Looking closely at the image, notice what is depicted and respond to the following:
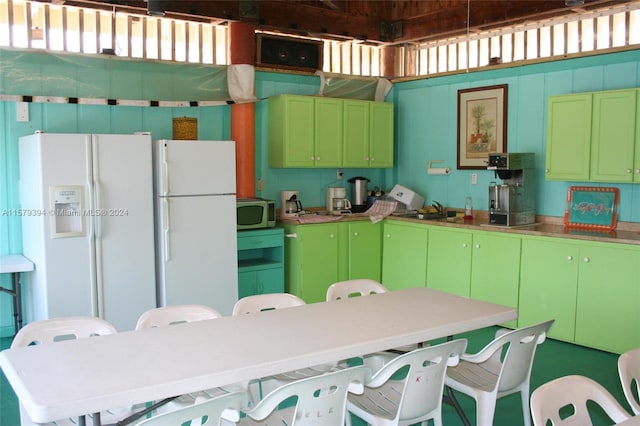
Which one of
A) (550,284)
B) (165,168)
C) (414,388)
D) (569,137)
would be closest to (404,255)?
(550,284)

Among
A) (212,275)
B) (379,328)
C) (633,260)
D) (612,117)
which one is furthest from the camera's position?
(212,275)

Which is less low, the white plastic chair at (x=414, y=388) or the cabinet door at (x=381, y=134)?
the cabinet door at (x=381, y=134)

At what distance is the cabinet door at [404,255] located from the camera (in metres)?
6.23

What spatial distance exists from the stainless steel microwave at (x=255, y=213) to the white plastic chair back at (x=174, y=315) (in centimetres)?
250

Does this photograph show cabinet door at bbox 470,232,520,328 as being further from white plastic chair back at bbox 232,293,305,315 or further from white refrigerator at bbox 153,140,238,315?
white plastic chair back at bbox 232,293,305,315

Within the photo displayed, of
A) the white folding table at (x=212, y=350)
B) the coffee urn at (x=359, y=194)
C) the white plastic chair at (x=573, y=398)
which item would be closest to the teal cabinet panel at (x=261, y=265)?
the coffee urn at (x=359, y=194)

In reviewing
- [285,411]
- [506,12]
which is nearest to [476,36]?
[506,12]

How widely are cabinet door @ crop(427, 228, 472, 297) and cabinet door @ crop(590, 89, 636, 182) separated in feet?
4.32

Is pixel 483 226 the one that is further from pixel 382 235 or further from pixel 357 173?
pixel 357 173

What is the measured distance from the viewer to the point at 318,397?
2.29 metres

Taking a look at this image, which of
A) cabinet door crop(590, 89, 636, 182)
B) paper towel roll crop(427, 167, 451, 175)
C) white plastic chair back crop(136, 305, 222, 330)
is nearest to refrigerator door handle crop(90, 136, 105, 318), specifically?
white plastic chair back crop(136, 305, 222, 330)

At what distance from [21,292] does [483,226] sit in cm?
415

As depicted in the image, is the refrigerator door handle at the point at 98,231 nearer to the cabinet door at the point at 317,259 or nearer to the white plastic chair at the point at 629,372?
the cabinet door at the point at 317,259

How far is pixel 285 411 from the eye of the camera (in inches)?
107
